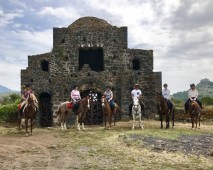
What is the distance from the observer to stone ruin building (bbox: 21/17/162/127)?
92.6 feet

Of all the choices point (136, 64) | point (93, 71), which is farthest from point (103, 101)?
point (136, 64)

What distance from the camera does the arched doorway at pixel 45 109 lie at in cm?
2945

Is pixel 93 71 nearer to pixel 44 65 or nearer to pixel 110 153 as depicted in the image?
pixel 44 65

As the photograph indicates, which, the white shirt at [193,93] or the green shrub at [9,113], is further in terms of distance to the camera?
the green shrub at [9,113]

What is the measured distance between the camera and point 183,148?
13.3 metres

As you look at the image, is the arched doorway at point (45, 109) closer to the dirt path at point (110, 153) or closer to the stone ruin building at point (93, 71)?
the stone ruin building at point (93, 71)

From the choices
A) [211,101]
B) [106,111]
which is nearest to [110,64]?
[106,111]

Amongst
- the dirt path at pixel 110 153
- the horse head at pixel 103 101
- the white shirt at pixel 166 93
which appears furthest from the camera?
the white shirt at pixel 166 93

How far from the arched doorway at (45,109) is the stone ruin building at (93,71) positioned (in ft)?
1.47

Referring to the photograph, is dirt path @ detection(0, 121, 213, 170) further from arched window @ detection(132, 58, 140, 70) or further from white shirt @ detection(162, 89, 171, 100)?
arched window @ detection(132, 58, 140, 70)

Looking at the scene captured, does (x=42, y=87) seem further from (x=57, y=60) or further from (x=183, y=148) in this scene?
(x=183, y=148)

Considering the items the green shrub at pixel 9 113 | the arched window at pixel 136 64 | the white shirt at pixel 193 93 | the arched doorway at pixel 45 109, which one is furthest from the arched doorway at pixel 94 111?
the white shirt at pixel 193 93

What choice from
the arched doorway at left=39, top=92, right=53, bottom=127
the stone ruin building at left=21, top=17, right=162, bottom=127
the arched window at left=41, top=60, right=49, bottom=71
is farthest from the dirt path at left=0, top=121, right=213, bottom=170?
the arched window at left=41, top=60, right=49, bottom=71

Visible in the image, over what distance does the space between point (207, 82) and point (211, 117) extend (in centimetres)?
12736
